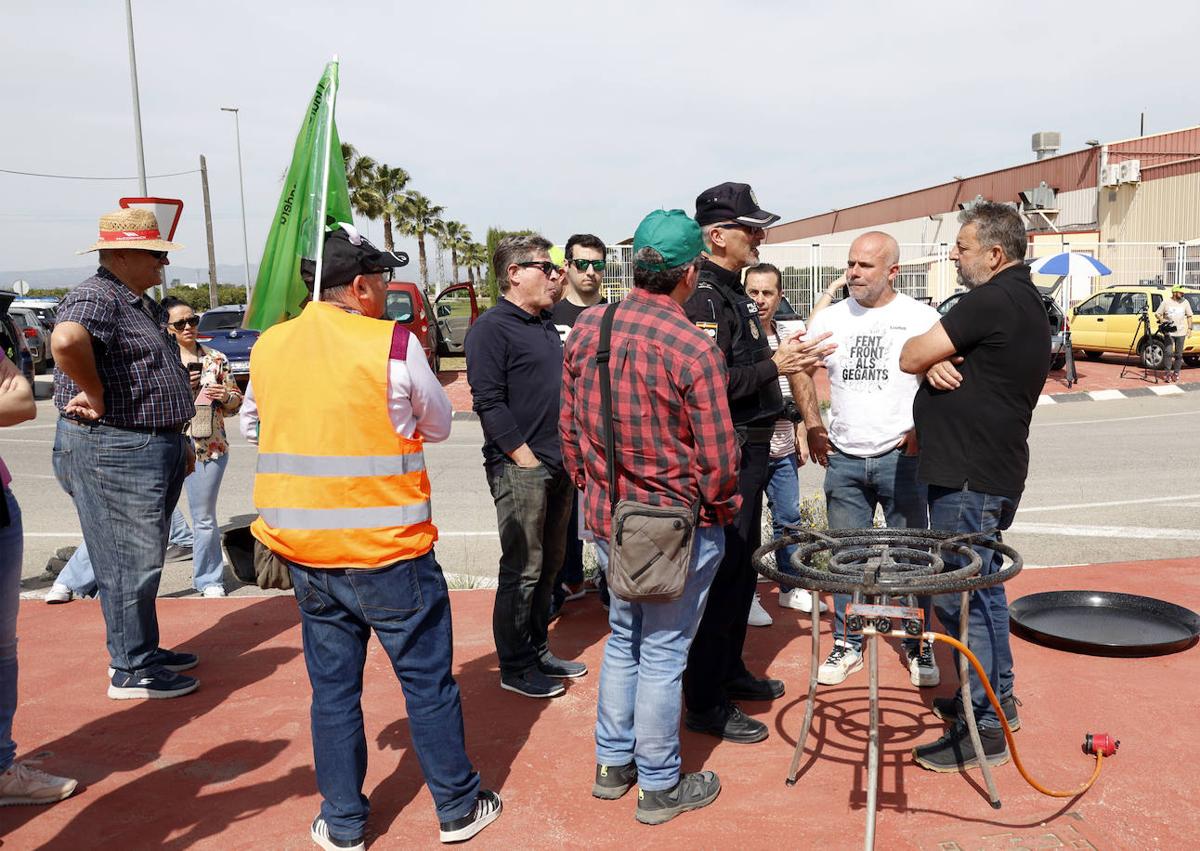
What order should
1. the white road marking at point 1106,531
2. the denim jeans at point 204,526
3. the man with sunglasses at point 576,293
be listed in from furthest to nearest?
the white road marking at point 1106,531, the denim jeans at point 204,526, the man with sunglasses at point 576,293

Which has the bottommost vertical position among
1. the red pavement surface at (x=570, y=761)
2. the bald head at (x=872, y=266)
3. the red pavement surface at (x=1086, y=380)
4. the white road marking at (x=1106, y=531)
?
the white road marking at (x=1106, y=531)

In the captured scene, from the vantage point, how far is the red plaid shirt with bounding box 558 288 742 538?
3311 mm

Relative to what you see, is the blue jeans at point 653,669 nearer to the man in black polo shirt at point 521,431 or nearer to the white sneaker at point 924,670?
the man in black polo shirt at point 521,431

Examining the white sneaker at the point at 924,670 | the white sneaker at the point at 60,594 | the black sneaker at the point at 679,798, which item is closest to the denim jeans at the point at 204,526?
the white sneaker at the point at 60,594

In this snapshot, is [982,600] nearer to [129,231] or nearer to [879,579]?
[879,579]

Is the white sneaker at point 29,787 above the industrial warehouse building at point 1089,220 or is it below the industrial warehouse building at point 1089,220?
below

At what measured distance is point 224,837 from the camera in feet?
11.3

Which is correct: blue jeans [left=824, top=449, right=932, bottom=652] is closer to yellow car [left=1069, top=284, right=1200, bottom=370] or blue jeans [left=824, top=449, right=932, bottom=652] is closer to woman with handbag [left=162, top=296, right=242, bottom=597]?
woman with handbag [left=162, top=296, right=242, bottom=597]

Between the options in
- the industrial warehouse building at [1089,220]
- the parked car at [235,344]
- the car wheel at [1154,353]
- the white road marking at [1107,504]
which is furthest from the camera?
the industrial warehouse building at [1089,220]

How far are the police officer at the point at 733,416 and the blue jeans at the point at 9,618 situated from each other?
8.39 ft

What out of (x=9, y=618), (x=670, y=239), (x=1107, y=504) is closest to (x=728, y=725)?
(x=670, y=239)

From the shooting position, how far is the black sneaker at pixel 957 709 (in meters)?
4.04

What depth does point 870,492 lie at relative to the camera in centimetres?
479

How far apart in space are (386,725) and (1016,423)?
290cm
